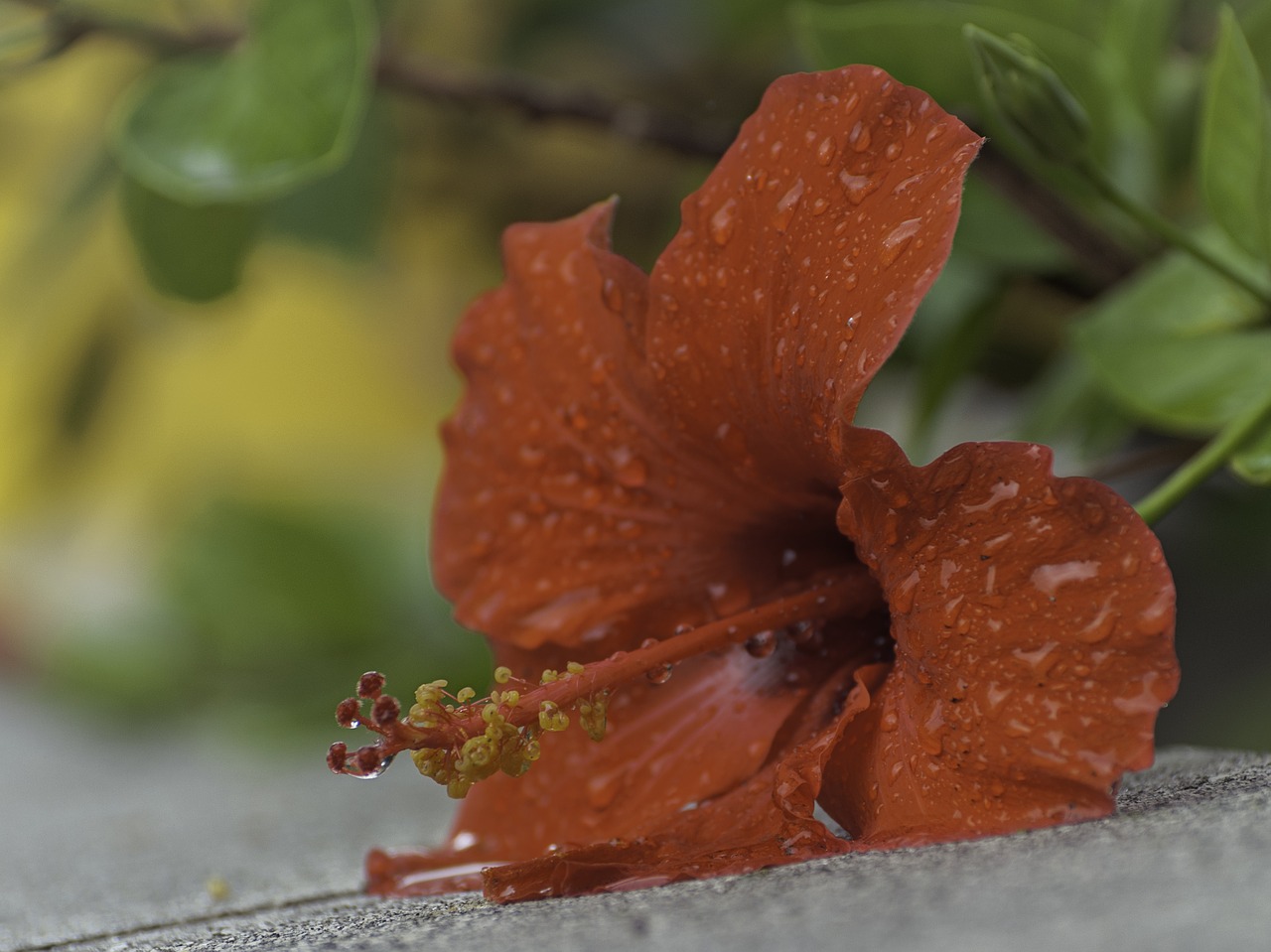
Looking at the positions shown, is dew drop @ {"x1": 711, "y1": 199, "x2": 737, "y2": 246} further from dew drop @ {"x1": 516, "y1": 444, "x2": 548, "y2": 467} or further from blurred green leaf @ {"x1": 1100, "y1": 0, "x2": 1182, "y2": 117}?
blurred green leaf @ {"x1": 1100, "y1": 0, "x2": 1182, "y2": 117}

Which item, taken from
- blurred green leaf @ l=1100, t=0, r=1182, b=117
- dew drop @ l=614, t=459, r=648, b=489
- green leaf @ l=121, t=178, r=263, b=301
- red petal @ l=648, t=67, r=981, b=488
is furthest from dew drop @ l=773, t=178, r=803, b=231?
green leaf @ l=121, t=178, r=263, b=301

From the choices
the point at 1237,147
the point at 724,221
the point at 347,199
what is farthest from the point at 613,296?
the point at 347,199

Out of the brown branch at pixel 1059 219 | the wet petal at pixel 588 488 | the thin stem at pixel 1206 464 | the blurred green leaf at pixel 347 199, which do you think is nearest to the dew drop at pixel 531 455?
the wet petal at pixel 588 488

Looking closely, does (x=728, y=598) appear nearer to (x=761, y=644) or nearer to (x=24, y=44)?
(x=761, y=644)

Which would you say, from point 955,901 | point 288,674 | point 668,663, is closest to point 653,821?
point 668,663

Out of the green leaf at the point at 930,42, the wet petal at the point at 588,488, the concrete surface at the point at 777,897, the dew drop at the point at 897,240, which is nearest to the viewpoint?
the concrete surface at the point at 777,897

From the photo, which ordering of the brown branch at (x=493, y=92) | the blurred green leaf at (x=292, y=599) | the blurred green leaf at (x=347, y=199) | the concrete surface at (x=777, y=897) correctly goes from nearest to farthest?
the concrete surface at (x=777, y=897) → the brown branch at (x=493, y=92) → the blurred green leaf at (x=347, y=199) → the blurred green leaf at (x=292, y=599)

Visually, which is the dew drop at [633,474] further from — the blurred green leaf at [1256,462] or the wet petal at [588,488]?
the blurred green leaf at [1256,462]

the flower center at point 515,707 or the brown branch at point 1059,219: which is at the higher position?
the brown branch at point 1059,219
